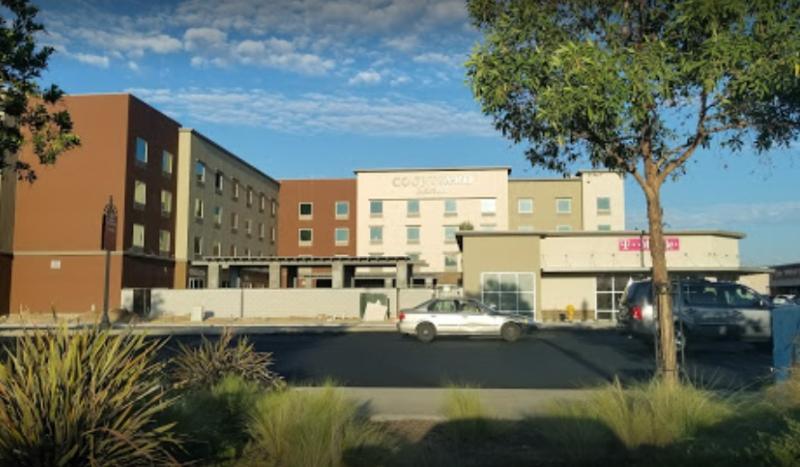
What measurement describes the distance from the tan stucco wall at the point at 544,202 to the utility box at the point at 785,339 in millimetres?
59013

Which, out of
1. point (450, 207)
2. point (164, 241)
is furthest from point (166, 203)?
point (450, 207)

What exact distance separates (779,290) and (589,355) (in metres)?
98.6

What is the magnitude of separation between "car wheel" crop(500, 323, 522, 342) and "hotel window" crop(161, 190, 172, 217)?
112ft

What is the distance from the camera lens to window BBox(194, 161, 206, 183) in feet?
179

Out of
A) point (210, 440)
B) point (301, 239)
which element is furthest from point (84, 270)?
point (210, 440)

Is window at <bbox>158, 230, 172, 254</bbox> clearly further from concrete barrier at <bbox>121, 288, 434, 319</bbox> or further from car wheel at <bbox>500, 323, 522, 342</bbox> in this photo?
car wheel at <bbox>500, 323, 522, 342</bbox>

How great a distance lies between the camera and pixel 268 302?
42156 millimetres

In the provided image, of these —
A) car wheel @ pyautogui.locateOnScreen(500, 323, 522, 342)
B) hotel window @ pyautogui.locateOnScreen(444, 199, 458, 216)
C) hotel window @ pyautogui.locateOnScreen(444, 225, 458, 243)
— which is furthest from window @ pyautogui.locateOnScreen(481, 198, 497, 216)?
car wheel @ pyautogui.locateOnScreen(500, 323, 522, 342)

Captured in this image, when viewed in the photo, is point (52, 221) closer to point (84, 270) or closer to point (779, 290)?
point (84, 270)

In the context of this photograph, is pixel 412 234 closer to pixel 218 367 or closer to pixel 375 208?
pixel 375 208

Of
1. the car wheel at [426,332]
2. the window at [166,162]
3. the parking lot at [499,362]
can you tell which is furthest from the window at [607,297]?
the window at [166,162]

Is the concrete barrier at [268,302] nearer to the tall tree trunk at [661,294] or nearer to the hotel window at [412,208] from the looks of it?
the hotel window at [412,208]

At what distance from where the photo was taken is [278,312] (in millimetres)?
41906

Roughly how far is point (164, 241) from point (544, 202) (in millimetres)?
37101
